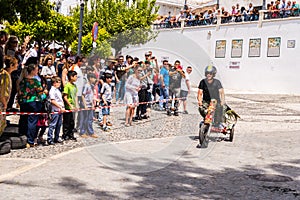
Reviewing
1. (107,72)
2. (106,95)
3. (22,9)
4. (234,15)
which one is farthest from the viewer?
(234,15)

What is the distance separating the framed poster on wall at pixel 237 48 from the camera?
34.5 metres

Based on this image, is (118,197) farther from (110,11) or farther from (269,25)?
(110,11)

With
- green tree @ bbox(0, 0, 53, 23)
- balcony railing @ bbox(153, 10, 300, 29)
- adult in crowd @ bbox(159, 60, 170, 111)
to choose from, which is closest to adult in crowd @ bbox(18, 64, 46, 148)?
green tree @ bbox(0, 0, 53, 23)

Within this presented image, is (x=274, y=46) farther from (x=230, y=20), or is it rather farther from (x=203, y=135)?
(x=203, y=135)

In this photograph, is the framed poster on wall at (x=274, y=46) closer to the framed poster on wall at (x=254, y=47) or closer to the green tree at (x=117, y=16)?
the framed poster on wall at (x=254, y=47)

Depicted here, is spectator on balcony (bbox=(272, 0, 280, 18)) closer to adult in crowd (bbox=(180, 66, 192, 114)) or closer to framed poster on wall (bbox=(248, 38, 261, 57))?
framed poster on wall (bbox=(248, 38, 261, 57))

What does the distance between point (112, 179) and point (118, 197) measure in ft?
3.02

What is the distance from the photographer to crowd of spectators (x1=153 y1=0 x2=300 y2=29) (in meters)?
32.2

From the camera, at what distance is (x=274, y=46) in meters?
32.4

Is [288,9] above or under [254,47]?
above

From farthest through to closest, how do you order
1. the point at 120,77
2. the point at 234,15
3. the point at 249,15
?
the point at 234,15, the point at 249,15, the point at 120,77

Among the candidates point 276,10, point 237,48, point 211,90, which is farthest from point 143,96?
point 237,48

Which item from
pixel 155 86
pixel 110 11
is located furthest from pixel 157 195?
pixel 110 11

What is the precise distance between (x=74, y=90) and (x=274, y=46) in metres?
24.6
